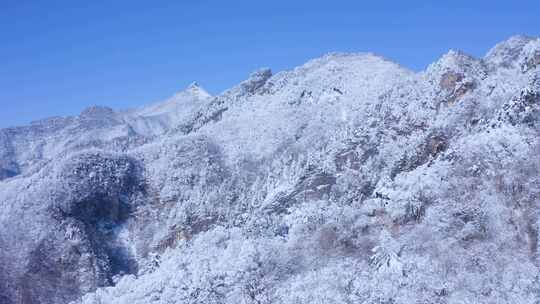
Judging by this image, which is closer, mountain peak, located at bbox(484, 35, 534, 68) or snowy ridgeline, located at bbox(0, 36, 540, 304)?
snowy ridgeline, located at bbox(0, 36, 540, 304)

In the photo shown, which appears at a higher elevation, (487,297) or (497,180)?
(497,180)

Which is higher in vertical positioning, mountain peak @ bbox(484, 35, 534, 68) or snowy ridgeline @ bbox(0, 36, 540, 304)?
mountain peak @ bbox(484, 35, 534, 68)

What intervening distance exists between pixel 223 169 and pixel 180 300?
34.6 m

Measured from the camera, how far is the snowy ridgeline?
32.7 metres

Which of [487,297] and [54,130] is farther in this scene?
[54,130]

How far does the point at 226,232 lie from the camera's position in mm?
45219

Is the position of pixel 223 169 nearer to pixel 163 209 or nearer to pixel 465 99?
pixel 163 209

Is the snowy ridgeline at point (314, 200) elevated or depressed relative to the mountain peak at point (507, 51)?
depressed

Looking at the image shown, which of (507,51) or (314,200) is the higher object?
(507,51)

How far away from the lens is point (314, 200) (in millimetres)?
49562

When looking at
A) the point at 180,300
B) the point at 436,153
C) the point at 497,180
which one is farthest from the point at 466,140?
the point at 180,300

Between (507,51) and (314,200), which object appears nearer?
(314,200)

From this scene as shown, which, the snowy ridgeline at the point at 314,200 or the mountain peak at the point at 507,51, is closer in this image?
the snowy ridgeline at the point at 314,200

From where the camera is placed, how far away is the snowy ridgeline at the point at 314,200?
32688 mm
